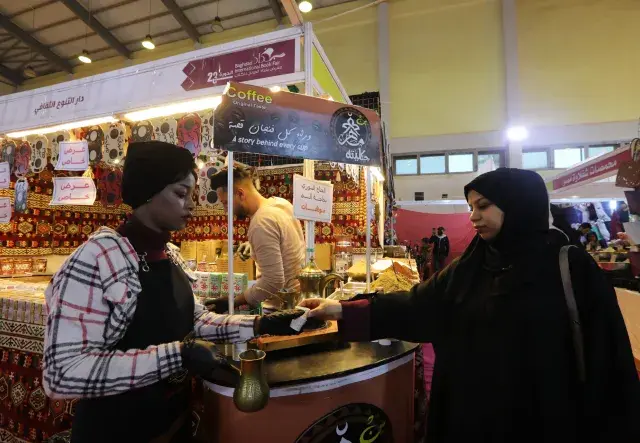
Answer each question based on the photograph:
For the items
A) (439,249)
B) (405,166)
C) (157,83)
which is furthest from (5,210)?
(405,166)

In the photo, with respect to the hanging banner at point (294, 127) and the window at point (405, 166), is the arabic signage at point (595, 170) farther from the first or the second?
the window at point (405, 166)

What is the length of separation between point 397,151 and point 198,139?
9458 mm

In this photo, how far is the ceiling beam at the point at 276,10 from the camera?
1011 centimetres

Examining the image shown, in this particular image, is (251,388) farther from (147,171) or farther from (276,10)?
(276,10)

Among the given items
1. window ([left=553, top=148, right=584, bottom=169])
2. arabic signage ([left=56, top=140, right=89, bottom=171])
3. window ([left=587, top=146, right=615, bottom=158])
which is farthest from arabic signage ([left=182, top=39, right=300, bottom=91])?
window ([left=587, top=146, right=615, bottom=158])

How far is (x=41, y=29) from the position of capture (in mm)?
10672

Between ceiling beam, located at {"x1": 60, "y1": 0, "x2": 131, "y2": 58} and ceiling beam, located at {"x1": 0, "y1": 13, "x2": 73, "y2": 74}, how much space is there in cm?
211

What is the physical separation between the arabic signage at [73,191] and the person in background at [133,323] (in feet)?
8.91

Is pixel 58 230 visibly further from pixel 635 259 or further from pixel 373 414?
pixel 635 259

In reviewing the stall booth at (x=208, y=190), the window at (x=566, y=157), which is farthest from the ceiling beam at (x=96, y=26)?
the window at (x=566, y=157)

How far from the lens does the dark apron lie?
108 cm

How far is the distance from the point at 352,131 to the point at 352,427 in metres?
1.72

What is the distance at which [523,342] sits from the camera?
1.33 metres

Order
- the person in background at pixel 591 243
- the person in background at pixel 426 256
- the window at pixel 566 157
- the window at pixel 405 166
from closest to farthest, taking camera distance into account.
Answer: the person in background at pixel 591 243 < the person in background at pixel 426 256 < the window at pixel 566 157 < the window at pixel 405 166
